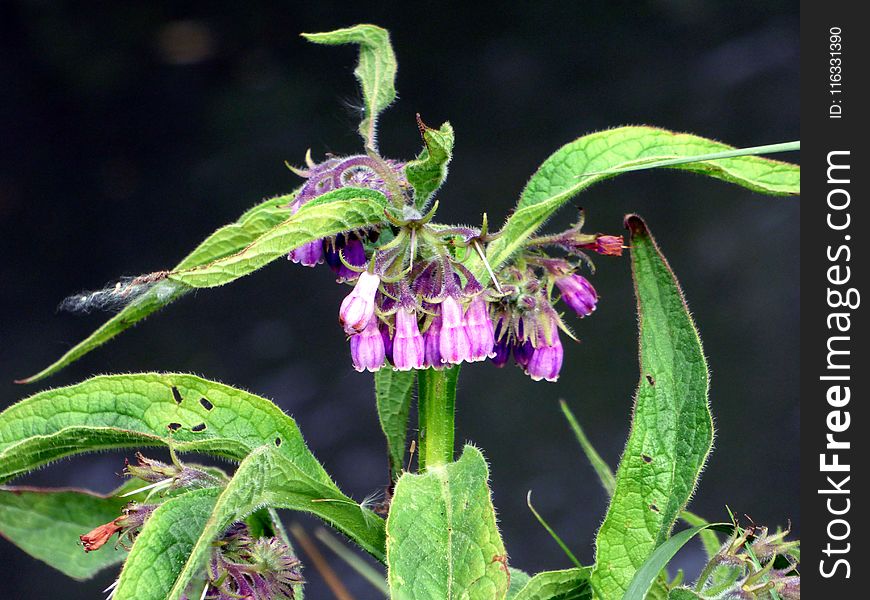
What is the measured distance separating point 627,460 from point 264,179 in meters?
1.86

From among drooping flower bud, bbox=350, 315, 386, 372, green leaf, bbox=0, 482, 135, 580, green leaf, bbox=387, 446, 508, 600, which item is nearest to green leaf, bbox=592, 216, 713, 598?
green leaf, bbox=387, 446, 508, 600

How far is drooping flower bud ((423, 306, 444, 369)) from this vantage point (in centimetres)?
83

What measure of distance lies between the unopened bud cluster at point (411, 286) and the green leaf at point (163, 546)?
0.17 meters

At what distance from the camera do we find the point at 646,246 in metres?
0.90

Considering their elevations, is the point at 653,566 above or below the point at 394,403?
below

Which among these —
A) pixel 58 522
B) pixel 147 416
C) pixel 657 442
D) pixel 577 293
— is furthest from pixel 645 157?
pixel 58 522

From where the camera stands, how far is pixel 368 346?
2.71 ft

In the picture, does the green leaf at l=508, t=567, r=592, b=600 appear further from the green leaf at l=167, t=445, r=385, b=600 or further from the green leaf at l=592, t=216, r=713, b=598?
the green leaf at l=167, t=445, r=385, b=600

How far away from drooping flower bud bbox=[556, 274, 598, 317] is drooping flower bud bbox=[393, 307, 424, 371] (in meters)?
0.18

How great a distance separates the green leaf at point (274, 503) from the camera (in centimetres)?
69

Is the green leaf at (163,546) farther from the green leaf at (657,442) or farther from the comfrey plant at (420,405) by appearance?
the green leaf at (657,442)

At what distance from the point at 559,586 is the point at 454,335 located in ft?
0.79

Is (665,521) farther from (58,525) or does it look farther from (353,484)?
(353,484)

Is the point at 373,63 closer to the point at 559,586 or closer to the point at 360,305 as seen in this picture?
the point at 360,305
